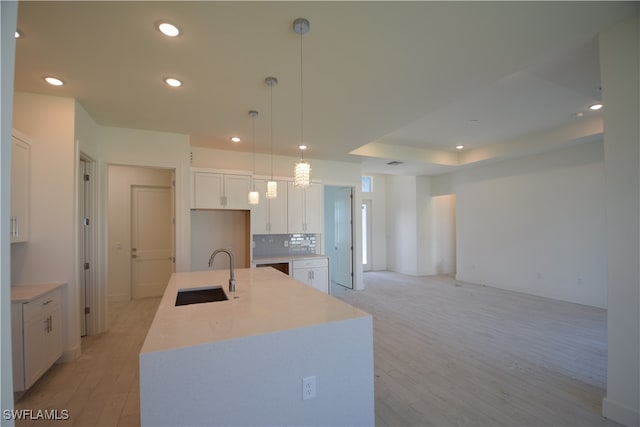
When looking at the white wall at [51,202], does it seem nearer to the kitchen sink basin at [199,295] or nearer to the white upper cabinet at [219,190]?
the kitchen sink basin at [199,295]

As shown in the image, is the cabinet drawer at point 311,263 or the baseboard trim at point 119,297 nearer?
the cabinet drawer at point 311,263

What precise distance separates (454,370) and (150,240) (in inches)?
219

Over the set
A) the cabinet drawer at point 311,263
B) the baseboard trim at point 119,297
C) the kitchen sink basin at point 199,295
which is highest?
the kitchen sink basin at point 199,295

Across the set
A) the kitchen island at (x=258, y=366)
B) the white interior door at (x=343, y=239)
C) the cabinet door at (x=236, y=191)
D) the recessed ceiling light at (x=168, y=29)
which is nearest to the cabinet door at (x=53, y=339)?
the kitchen island at (x=258, y=366)

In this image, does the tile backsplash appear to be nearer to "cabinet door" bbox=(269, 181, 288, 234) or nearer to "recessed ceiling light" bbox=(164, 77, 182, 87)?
"cabinet door" bbox=(269, 181, 288, 234)

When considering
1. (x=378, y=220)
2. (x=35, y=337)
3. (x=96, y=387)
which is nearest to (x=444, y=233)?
(x=378, y=220)

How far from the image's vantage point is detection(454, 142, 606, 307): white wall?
515 centimetres

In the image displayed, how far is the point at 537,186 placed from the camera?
235 inches

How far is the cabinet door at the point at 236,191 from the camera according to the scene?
4930 mm

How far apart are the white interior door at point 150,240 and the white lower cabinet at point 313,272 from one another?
2.56 meters

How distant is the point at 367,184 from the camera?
9.05m

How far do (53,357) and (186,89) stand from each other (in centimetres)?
294

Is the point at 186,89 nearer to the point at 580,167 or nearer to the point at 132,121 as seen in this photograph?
the point at 132,121

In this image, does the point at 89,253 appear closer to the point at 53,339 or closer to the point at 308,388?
the point at 53,339
